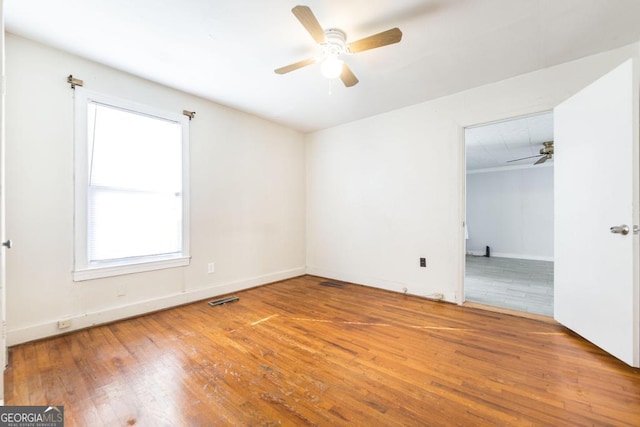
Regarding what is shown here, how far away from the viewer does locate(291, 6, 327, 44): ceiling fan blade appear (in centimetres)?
156

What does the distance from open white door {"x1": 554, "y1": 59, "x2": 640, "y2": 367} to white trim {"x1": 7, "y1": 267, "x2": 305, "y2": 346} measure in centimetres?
353

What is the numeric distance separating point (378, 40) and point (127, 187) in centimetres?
275

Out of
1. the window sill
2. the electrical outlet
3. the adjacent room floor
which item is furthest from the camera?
the adjacent room floor

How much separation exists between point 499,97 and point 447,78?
627 mm

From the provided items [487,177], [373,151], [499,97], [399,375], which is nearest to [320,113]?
[373,151]

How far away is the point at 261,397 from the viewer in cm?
156

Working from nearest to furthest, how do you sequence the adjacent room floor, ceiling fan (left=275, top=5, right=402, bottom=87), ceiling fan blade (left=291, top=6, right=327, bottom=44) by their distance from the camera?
ceiling fan blade (left=291, top=6, right=327, bottom=44) → ceiling fan (left=275, top=5, right=402, bottom=87) → the adjacent room floor

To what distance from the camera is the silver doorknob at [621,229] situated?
73.5 inches

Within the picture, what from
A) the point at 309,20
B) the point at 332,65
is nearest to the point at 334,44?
the point at 332,65

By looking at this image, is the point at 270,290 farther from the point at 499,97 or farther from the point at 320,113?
the point at 499,97

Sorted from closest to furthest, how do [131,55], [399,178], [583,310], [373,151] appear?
[583,310] → [131,55] → [399,178] → [373,151]

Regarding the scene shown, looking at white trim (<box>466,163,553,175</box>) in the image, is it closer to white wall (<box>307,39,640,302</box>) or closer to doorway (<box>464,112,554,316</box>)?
doorway (<box>464,112,554,316</box>)

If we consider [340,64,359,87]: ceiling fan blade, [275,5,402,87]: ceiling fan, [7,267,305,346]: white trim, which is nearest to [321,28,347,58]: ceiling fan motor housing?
[275,5,402,87]: ceiling fan

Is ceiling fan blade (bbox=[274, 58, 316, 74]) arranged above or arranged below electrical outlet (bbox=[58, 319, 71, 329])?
above
